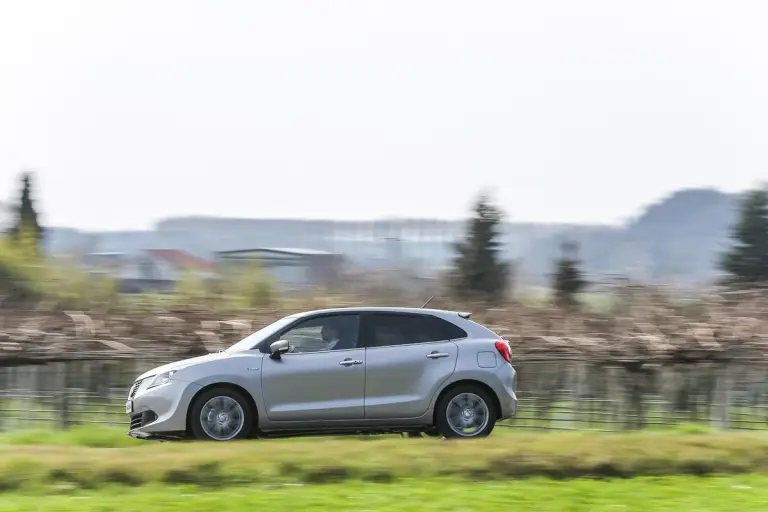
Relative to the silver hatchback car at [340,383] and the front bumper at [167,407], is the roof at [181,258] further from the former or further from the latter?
the front bumper at [167,407]

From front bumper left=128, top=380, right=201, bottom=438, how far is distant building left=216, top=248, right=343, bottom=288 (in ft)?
62.4

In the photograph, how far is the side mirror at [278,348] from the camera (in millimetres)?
12562

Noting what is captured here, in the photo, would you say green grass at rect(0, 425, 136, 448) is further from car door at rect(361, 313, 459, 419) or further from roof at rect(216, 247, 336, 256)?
roof at rect(216, 247, 336, 256)

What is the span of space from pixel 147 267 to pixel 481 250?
85.9 feet

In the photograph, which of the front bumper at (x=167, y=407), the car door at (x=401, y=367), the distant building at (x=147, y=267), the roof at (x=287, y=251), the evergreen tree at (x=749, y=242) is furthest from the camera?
the evergreen tree at (x=749, y=242)

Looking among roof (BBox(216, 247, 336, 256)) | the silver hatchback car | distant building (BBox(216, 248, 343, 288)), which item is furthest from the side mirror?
roof (BBox(216, 247, 336, 256))

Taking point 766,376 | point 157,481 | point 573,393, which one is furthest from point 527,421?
point 157,481

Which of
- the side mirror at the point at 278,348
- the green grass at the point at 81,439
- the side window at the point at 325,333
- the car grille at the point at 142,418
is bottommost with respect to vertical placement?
the green grass at the point at 81,439

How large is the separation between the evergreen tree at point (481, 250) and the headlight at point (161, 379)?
140 ft

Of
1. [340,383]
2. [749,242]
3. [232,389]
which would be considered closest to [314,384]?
[340,383]

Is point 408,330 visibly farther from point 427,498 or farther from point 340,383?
point 427,498

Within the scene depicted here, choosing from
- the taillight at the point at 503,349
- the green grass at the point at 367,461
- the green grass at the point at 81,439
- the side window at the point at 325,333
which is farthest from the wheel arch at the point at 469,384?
the green grass at the point at 81,439

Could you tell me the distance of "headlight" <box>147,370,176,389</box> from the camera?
12.4 m

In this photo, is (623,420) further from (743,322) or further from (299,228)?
(299,228)
